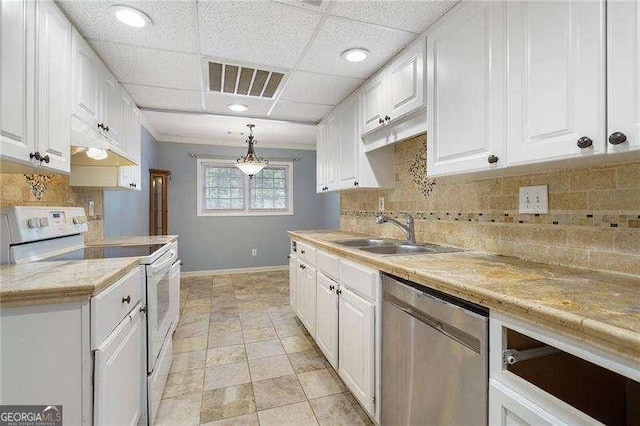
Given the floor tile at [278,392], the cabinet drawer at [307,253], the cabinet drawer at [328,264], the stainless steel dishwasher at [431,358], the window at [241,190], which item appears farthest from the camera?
the window at [241,190]

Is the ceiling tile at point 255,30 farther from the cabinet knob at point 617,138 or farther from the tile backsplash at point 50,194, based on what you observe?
the cabinet knob at point 617,138

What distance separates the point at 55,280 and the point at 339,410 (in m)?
1.55

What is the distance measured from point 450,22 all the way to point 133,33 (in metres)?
1.73

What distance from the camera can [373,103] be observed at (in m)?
2.23

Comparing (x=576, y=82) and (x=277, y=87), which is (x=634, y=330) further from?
(x=277, y=87)

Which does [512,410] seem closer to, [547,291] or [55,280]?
[547,291]

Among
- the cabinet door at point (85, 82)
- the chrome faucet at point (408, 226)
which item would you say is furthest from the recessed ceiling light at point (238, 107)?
the chrome faucet at point (408, 226)

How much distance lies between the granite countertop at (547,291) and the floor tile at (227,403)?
117 cm

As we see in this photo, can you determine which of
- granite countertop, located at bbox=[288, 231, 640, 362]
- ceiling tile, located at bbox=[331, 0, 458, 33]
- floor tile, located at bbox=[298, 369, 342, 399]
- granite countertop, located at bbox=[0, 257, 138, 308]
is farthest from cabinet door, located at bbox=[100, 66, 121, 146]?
floor tile, located at bbox=[298, 369, 342, 399]

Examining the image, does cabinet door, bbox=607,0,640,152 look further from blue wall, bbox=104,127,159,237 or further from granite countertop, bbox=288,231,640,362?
blue wall, bbox=104,127,159,237

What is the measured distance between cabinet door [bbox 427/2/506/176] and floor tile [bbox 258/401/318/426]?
1.51m

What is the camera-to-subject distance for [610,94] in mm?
886

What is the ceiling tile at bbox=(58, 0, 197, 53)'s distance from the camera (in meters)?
1.48

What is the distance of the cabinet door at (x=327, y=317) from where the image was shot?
2.00 m
